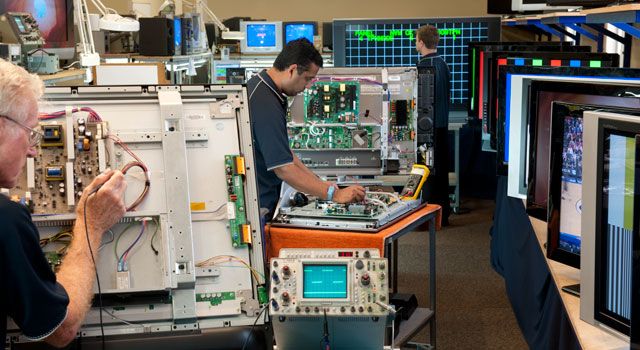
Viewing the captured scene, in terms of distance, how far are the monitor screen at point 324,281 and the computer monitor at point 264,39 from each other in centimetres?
831

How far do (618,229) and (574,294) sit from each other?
2.69 feet

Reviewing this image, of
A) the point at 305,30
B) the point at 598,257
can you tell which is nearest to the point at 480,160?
the point at 305,30

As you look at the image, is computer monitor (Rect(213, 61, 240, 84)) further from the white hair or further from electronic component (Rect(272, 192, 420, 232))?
the white hair

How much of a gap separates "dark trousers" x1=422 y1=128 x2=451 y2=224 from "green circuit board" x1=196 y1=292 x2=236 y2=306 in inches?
185

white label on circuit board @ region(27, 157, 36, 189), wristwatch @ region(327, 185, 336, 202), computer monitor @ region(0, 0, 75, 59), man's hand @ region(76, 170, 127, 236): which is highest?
computer monitor @ region(0, 0, 75, 59)

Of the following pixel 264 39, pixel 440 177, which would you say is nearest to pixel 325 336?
pixel 440 177

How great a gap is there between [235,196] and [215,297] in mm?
341

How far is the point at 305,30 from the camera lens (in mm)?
11102

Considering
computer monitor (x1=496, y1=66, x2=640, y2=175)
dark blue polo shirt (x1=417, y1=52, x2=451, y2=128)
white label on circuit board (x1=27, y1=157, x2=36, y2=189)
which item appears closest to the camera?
white label on circuit board (x1=27, y1=157, x2=36, y2=189)

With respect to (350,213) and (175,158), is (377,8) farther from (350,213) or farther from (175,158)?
(175,158)

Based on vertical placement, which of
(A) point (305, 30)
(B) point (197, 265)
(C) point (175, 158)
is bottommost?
(B) point (197, 265)

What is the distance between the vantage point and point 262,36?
10.9 meters

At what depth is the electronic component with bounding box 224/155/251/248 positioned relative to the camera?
297cm

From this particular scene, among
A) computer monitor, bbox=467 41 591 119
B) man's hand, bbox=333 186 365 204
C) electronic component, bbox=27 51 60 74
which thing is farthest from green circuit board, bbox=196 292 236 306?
computer monitor, bbox=467 41 591 119
